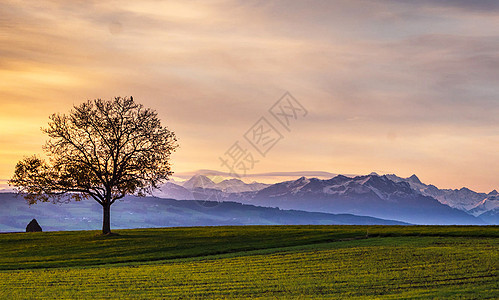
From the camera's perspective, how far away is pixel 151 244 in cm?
7538

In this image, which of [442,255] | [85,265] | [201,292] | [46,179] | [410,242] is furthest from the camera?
[46,179]

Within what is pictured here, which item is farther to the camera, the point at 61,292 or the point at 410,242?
the point at 410,242

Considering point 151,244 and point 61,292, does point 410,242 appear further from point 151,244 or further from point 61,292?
point 61,292

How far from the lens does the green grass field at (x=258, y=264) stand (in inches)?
1492

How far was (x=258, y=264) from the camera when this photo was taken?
5291 cm

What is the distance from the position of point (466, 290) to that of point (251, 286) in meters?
14.2

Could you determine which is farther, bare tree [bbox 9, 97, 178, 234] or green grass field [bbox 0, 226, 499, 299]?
bare tree [bbox 9, 97, 178, 234]

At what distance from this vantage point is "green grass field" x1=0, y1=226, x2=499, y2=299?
124 ft

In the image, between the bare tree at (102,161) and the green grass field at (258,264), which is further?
the bare tree at (102,161)

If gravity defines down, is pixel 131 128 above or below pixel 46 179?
above

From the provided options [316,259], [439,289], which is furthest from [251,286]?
[316,259]

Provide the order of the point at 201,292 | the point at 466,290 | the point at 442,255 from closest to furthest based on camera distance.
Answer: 1. the point at 466,290
2. the point at 201,292
3. the point at 442,255

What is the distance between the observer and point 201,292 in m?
37.8

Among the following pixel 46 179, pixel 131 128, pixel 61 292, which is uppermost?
pixel 131 128
